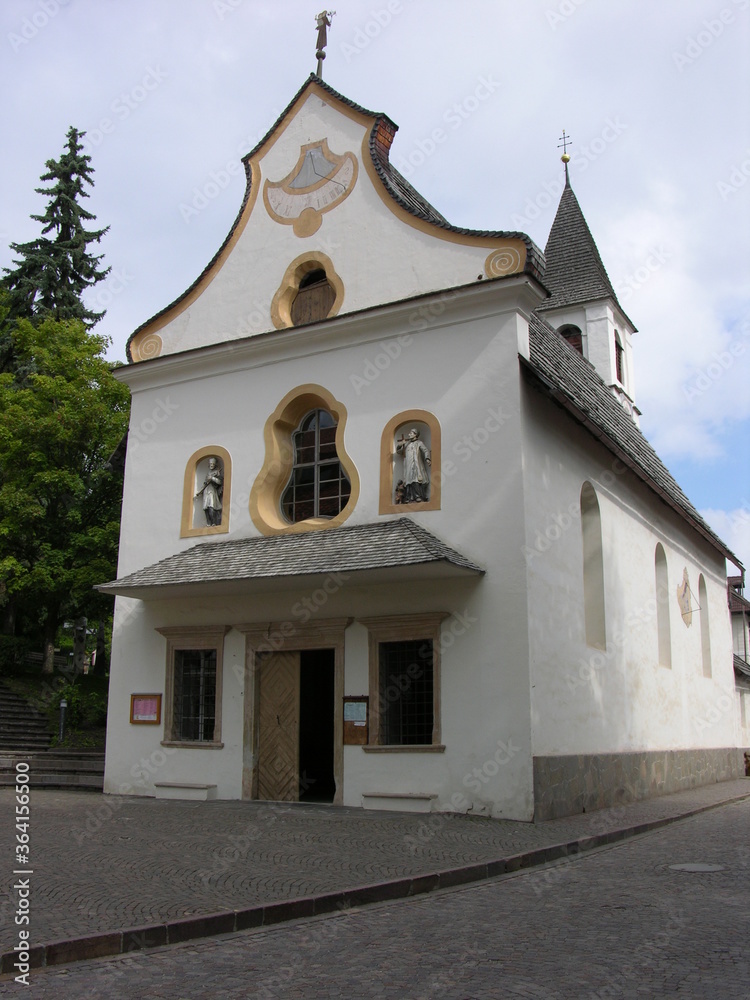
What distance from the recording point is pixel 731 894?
8234mm

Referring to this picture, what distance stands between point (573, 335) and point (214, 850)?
2555 centimetres

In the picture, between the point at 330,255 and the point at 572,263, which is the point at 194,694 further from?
the point at 572,263

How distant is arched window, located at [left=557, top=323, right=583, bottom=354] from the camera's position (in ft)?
105

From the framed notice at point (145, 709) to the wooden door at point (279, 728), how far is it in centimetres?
212

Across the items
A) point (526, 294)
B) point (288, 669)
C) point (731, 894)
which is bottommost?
point (731, 894)

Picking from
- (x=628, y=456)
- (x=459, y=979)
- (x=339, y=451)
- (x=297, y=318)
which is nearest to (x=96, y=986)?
(x=459, y=979)

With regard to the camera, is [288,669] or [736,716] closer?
[288,669]

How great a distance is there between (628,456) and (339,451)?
5.71 m

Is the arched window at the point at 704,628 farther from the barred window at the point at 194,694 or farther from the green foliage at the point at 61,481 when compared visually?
the green foliage at the point at 61,481

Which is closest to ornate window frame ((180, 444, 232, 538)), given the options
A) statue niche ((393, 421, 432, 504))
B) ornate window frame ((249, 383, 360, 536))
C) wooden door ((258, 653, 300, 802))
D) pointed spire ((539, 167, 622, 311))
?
ornate window frame ((249, 383, 360, 536))

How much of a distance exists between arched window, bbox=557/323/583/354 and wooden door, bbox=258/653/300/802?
19814mm

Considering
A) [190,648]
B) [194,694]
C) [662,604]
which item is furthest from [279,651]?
[662,604]

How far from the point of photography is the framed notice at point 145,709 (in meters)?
16.7

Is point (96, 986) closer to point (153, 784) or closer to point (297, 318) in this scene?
point (153, 784)
